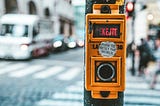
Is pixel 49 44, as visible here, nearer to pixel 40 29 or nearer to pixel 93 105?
pixel 40 29

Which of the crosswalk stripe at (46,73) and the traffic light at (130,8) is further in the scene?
the crosswalk stripe at (46,73)

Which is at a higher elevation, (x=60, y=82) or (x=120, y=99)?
(x=120, y=99)

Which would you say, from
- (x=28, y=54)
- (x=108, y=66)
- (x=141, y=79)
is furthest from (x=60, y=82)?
(x=108, y=66)

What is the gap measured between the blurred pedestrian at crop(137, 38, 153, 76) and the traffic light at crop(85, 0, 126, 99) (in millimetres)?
14215

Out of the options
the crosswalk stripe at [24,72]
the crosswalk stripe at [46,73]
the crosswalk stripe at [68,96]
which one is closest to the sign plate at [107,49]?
the crosswalk stripe at [68,96]

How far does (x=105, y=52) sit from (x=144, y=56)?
47.9ft

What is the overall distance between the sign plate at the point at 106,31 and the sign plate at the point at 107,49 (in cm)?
5

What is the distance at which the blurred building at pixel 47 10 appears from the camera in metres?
33.2

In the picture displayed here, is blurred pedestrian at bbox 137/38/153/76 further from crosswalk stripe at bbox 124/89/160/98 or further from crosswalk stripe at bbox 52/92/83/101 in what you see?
crosswalk stripe at bbox 52/92/83/101

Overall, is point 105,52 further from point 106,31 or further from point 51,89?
point 51,89

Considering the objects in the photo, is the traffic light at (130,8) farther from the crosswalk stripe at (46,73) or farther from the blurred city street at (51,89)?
the crosswalk stripe at (46,73)

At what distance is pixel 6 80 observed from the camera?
50.1 feet

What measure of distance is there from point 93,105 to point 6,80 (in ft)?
39.6

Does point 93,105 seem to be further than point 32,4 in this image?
No
